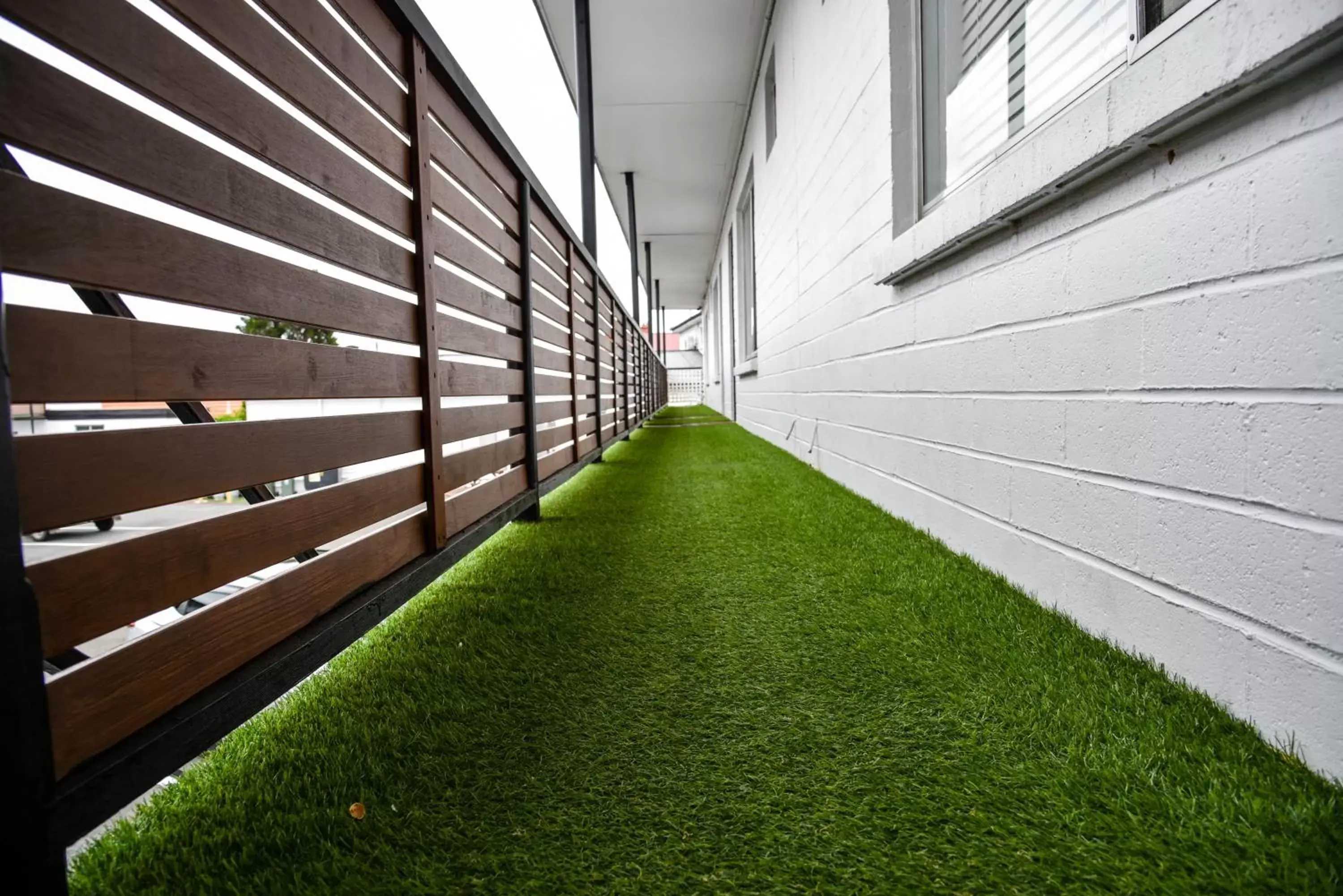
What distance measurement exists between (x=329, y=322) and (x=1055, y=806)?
3.74 feet

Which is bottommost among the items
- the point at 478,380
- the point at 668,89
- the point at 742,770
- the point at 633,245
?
the point at 742,770

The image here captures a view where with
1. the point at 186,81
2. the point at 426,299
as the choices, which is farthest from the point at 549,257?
the point at 186,81

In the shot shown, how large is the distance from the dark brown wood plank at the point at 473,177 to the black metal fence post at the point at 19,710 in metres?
1.02

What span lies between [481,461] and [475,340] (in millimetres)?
313

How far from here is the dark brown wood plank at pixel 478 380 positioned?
1.34 meters

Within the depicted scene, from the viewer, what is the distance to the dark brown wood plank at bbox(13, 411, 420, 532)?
0.48m

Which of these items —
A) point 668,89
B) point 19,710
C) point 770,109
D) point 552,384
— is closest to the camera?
point 19,710

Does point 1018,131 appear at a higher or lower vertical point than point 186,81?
higher

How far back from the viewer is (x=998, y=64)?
1549 millimetres

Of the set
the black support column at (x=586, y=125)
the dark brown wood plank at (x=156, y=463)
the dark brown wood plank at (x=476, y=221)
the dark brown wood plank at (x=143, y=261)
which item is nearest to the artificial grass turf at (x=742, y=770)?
the dark brown wood plank at (x=156, y=463)

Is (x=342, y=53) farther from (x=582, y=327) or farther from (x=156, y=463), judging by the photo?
(x=582, y=327)

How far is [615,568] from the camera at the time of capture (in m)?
1.62

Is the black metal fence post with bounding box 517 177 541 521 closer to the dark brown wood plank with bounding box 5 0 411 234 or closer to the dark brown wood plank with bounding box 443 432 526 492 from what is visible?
the dark brown wood plank with bounding box 443 432 526 492

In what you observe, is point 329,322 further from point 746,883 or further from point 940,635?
point 940,635
